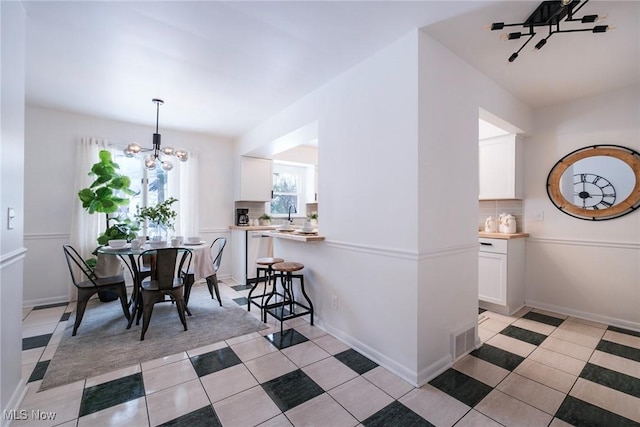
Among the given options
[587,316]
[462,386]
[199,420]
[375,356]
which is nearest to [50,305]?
[199,420]

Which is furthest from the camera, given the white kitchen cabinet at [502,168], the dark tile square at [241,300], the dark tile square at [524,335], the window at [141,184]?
the window at [141,184]

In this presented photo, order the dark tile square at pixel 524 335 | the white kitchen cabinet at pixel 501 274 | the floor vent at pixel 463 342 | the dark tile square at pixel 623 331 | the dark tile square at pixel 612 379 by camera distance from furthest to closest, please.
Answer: the white kitchen cabinet at pixel 501 274 < the dark tile square at pixel 623 331 < the dark tile square at pixel 524 335 < the floor vent at pixel 463 342 < the dark tile square at pixel 612 379

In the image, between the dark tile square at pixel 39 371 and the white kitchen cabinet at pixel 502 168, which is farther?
the white kitchen cabinet at pixel 502 168

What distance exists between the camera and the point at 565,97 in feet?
10.3

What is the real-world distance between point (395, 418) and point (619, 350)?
2374 millimetres

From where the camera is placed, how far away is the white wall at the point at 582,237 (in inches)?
113

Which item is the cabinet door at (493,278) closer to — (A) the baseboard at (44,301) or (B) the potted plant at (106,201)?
(B) the potted plant at (106,201)

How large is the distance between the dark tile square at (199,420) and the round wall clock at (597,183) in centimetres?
410

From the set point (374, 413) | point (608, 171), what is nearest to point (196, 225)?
point (374, 413)

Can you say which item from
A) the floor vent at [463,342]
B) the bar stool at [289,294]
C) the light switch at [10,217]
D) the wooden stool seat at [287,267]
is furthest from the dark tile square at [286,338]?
the light switch at [10,217]

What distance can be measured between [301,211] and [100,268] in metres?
3.60

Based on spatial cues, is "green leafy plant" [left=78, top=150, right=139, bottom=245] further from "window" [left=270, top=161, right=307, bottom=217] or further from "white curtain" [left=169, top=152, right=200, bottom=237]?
"window" [left=270, top=161, right=307, bottom=217]

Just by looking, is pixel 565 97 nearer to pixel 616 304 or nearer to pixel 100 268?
pixel 616 304

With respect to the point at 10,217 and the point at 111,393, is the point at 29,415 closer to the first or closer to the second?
the point at 111,393
